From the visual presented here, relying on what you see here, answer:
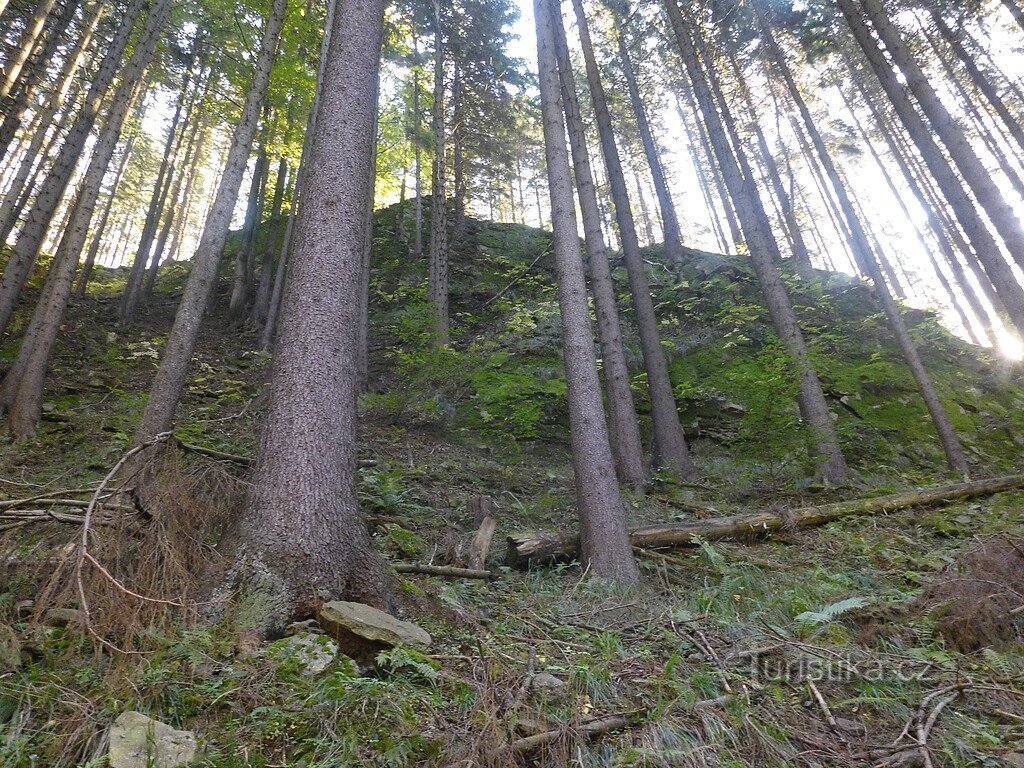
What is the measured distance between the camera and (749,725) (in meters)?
2.53

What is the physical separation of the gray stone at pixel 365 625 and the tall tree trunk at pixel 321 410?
222 mm

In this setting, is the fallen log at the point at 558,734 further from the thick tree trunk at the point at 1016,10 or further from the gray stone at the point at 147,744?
the thick tree trunk at the point at 1016,10

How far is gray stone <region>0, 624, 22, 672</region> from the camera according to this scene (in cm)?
239

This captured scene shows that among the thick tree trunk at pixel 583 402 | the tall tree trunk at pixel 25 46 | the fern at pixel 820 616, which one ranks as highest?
the tall tree trunk at pixel 25 46

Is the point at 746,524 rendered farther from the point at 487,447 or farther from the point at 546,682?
the point at 487,447

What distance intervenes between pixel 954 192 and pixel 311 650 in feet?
33.3

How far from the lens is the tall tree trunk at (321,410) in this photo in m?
3.43

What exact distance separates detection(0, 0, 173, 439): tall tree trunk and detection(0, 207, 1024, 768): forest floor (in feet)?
1.89

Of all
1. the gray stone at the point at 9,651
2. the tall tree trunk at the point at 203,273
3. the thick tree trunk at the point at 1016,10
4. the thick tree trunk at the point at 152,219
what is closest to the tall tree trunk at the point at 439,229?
the tall tree trunk at the point at 203,273

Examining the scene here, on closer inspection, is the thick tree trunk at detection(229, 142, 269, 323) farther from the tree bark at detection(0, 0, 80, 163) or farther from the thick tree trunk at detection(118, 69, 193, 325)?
the tree bark at detection(0, 0, 80, 163)

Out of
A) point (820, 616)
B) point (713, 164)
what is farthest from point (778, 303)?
point (713, 164)

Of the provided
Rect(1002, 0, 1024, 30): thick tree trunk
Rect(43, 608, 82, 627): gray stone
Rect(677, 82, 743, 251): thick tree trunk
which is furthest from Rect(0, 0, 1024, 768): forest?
Rect(677, 82, 743, 251): thick tree trunk

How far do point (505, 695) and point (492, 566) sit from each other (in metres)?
3.11

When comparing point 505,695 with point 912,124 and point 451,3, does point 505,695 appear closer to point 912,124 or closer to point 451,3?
point 912,124
